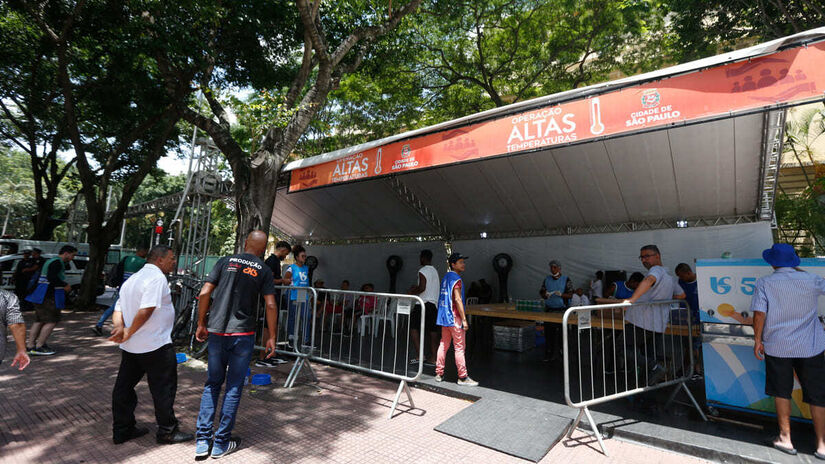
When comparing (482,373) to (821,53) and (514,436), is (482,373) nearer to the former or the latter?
(514,436)

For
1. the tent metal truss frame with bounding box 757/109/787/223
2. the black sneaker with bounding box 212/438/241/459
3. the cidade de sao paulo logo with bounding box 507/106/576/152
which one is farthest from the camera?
the tent metal truss frame with bounding box 757/109/787/223

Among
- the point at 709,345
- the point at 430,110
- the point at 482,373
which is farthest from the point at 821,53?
the point at 430,110

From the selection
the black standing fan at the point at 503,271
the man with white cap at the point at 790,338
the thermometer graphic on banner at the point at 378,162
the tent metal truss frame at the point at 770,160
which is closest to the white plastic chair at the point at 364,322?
the thermometer graphic on banner at the point at 378,162

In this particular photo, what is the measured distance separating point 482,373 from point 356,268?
757cm

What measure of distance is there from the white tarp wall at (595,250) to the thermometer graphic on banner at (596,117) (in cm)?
499

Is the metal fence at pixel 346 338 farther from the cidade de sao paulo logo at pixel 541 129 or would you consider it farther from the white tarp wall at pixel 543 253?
the white tarp wall at pixel 543 253

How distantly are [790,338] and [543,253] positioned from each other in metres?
6.23

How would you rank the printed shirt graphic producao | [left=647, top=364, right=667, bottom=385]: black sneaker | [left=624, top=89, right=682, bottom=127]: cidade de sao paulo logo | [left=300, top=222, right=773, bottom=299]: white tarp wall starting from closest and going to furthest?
the printed shirt graphic producao → [left=624, top=89, right=682, bottom=127]: cidade de sao paulo logo → [left=647, top=364, right=667, bottom=385]: black sneaker → [left=300, top=222, right=773, bottom=299]: white tarp wall

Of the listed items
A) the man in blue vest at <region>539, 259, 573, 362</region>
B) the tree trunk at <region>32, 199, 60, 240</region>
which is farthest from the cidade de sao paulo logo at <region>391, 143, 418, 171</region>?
the tree trunk at <region>32, 199, 60, 240</region>

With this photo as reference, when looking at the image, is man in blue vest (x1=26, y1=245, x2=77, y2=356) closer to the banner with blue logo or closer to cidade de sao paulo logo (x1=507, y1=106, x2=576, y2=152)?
cidade de sao paulo logo (x1=507, y1=106, x2=576, y2=152)

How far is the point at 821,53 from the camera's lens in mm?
3111

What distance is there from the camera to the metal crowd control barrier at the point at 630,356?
11.6 ft

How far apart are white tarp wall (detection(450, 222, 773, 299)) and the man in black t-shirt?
7.39 meters

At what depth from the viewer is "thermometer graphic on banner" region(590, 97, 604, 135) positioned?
4094mm
